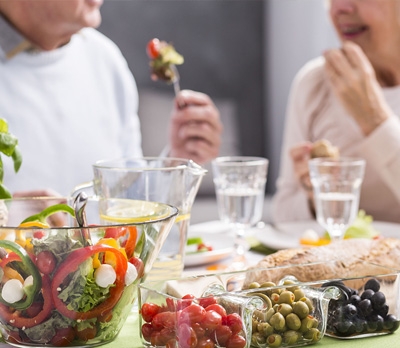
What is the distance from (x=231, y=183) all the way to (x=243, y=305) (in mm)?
583

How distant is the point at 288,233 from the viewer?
163 cm

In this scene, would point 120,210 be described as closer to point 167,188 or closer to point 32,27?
point 167,188

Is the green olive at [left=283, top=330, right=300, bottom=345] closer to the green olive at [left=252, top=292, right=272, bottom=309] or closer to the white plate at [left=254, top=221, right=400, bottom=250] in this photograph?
the green olive at [left=252, top=292, right=272, bottom=309]

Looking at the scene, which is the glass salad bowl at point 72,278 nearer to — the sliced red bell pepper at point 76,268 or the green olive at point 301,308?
the sliced red bell pepper at point 76,268

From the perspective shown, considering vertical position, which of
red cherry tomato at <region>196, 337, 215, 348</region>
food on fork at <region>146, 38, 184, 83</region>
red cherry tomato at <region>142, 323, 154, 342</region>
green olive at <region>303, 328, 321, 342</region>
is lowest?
green olive at <region>303, 328, 321, 342</region>

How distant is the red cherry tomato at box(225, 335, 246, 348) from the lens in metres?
0.76

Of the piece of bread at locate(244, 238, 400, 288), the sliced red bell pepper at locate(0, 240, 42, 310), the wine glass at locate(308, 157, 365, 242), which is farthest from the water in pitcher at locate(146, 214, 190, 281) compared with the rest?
the wine glass at locate(308, 157, 365, 242)

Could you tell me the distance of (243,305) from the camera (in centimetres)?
77

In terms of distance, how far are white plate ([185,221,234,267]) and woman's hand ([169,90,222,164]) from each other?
181 millimetres

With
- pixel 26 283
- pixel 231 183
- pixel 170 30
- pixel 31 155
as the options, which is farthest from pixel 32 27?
pixel 170 30

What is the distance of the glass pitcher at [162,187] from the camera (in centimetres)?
102

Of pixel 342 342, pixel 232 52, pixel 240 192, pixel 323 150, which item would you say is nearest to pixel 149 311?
pixel 342 342

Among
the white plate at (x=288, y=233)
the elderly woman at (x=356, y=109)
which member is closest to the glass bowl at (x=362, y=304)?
the white plate at (x=288, y=233)

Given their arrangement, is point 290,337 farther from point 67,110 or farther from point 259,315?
point 67,110
